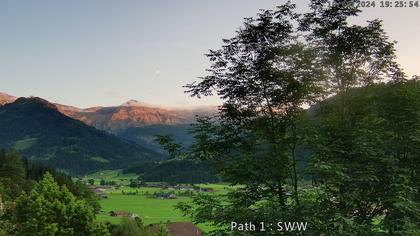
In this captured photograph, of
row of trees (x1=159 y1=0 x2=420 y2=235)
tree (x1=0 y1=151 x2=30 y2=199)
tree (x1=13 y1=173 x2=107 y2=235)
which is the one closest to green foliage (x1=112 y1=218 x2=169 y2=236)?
tree (x1=13 y1=173 x2=107 y2=235)

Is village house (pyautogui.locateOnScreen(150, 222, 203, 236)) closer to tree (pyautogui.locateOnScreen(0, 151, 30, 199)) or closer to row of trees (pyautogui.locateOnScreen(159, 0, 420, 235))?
tree (pyautogui.locateOnScreen(0, 151, 30, 199))

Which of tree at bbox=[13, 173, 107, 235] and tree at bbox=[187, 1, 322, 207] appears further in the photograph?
tree at bbox=[13, 173, 107, 235]

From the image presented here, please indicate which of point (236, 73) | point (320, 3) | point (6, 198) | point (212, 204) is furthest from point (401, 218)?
point (6, 198)

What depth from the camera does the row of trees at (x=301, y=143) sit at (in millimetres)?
21875

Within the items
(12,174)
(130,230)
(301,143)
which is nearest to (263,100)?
(301,143)

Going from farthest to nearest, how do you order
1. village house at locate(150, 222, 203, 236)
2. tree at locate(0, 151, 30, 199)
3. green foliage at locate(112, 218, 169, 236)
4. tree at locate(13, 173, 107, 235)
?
village house at locate(150, 222, 203, 236) → tree at locate(0, 151, 30, 199) → green foliage at locate(112, 218, 169, 236) → tree at locate(13, 173, 107, 235)

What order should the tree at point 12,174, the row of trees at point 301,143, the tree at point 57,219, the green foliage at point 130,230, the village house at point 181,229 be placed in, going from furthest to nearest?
the village house at point 181,229, the tree at point 12,174, the green foliage at point 130,230, the tree at point 57,219, the row of trees at point 301,143

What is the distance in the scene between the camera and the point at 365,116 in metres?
24.4

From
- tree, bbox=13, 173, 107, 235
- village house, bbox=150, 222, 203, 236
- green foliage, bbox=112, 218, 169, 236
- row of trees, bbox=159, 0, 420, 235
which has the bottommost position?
village house, bbox=150, 222, 203, 236

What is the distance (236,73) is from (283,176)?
235 inches

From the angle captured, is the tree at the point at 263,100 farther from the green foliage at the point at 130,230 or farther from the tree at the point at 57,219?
the green foliage at the point at 130,230

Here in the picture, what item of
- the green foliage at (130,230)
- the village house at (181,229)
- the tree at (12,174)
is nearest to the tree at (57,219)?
the green foliage at (130,230)

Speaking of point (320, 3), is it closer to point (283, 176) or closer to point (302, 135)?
point (302, 135)

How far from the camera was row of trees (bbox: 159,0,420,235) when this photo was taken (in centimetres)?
2188
